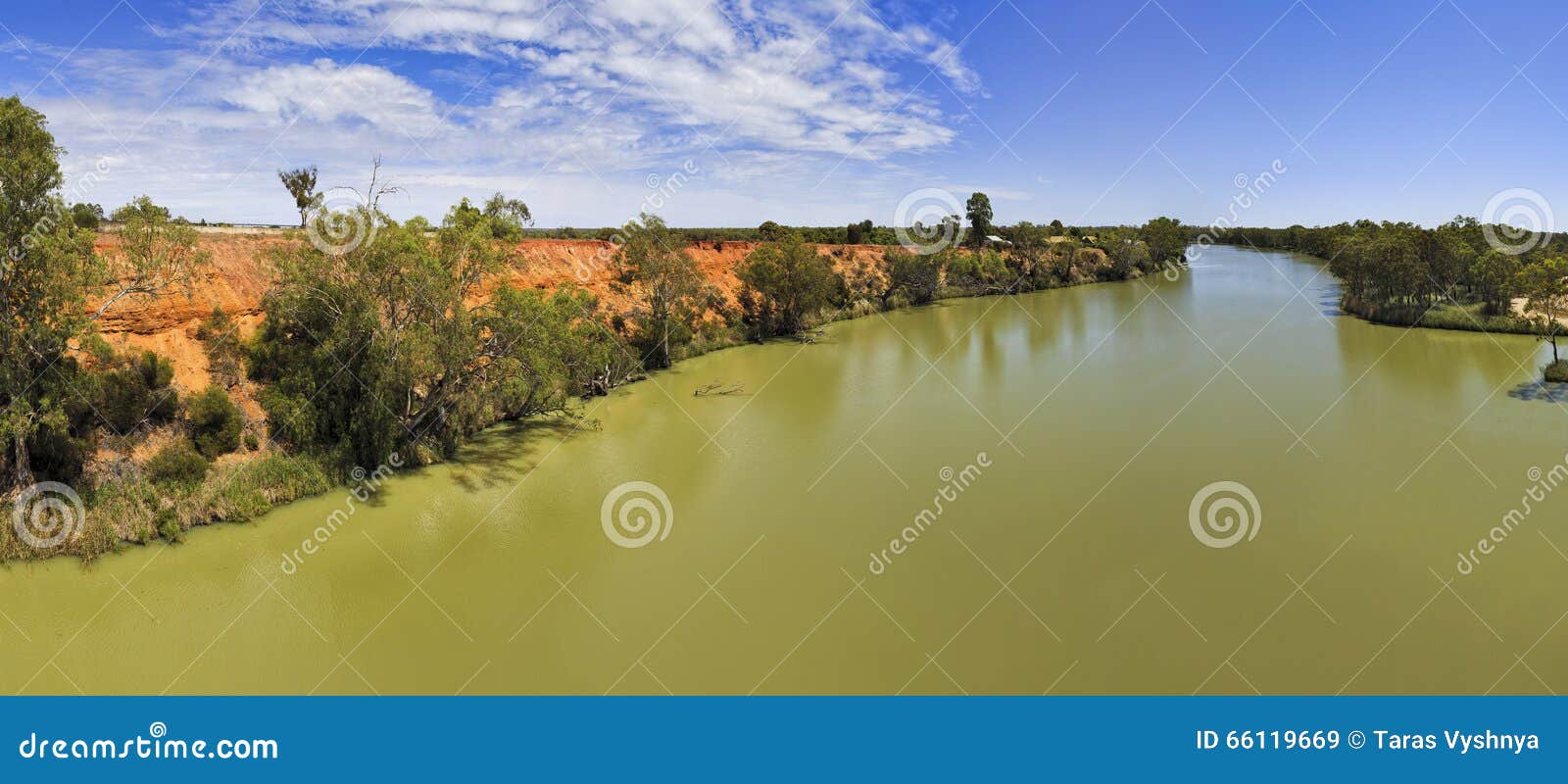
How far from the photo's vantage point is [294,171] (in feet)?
103

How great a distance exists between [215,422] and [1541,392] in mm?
33391

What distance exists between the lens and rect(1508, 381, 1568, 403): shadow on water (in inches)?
774

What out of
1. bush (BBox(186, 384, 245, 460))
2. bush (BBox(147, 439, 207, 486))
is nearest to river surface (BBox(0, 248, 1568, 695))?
bush (BBox(147, 439, 207, 486))

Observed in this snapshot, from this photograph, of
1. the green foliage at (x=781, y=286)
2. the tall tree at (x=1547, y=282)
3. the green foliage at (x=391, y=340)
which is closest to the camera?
the green foliage at (x=391, y=340)

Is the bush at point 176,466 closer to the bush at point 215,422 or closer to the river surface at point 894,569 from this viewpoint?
the bush at point 215,422

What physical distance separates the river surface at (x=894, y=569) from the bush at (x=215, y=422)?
207cm

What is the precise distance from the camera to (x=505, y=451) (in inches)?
666

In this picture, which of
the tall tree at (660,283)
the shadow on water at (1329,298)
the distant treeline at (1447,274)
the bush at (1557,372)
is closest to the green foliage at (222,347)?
the tall tree at (660,283)

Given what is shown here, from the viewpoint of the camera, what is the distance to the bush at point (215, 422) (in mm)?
13828

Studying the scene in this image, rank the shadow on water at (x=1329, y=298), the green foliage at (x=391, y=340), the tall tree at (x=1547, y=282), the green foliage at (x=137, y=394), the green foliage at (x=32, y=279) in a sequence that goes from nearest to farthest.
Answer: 1. the green foliage at (x=32, y=279)
2. the green foliage at (x=137, y=394)
3. the green foliage at (x=391, y=340)
4. the tall tree at (x=1547, y=282)
5. the shadow on water at (x=1329, y=298)

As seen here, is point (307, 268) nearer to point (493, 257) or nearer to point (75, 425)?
point (493, 257)

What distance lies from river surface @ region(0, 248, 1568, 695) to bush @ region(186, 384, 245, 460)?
207 cm

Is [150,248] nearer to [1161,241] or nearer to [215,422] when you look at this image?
[215,422]

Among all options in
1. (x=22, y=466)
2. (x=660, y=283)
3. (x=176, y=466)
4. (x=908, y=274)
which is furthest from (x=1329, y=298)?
(x=22, y=466)
